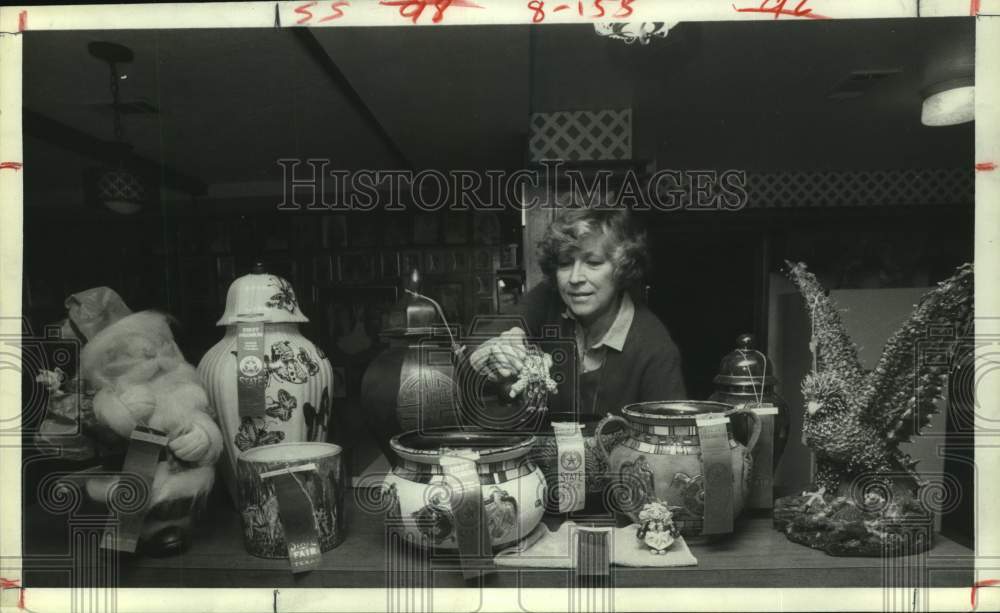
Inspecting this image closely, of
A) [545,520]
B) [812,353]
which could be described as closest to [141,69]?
[545,520]

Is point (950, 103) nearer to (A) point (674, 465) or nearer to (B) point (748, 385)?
(B) point (748, 385)

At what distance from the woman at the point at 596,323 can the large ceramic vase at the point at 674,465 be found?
0.10 m

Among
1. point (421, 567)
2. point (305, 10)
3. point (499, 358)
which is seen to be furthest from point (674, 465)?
point (305, 10)

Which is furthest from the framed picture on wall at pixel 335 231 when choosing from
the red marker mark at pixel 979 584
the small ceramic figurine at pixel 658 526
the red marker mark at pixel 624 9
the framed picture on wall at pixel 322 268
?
the red marker mark at pixel 979 584

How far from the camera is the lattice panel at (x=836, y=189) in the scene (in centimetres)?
108

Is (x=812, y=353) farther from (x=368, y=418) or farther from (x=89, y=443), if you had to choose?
(x=89, y=443)

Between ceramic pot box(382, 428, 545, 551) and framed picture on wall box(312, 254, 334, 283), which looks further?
framed picture on wall box(312, 254, 334, 283)

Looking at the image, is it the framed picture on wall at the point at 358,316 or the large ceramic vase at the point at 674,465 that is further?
the framed picture on wall at the point at 358,316

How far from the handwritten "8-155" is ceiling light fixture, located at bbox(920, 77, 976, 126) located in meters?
0.55

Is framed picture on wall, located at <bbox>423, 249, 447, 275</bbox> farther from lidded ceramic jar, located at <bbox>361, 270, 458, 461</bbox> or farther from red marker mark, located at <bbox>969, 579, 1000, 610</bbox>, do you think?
red marker mark, located at <bbox>969, 579, 1000, 610</bbox>

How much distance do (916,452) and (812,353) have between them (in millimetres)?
240

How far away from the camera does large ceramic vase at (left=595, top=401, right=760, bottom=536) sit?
0.98 metres

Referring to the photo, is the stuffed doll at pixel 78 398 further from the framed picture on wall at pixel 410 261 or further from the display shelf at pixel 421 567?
the framed picture on wall at pixel 410 261

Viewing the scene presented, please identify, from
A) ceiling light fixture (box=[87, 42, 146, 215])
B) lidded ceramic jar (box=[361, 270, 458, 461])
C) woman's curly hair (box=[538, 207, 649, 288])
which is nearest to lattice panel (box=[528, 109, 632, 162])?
woman's curly hair (box=[538, 207, 649, 288])
